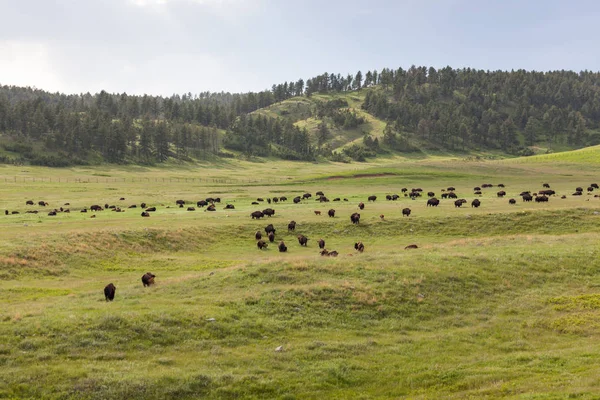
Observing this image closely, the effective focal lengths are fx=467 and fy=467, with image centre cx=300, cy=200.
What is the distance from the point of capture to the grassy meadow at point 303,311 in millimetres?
13633

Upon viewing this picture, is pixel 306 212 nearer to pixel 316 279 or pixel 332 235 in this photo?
pixel 332 235

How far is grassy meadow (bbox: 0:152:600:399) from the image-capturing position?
13.6 metres

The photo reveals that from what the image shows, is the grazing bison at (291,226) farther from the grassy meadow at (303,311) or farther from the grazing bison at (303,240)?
the grazing bison at (303,240)

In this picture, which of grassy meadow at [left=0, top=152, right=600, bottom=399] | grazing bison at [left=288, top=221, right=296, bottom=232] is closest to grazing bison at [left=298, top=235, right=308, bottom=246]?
grassy meadow at [left=0, top=152, right=600, bottom=399]

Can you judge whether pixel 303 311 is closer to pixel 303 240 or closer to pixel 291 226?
pixel 303 240

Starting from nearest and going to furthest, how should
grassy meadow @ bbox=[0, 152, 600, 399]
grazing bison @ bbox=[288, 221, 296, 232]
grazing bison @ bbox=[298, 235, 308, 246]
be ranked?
1. grassy meadow @ bbox=[0, 152, 600, 399]
2. grazing bison @ bbox=[298, 235, 308, 246]
3. grazing bison @ bbox=[288, 221, 296, 232]

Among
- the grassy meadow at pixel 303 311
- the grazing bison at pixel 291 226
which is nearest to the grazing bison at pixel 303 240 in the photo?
the grassy meadow at pixel 303 311

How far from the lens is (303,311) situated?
66.7 ft

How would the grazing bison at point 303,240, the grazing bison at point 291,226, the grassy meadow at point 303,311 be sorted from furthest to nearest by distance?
the grazing bison at point 291,226, the grazing bison at point 303,240, the grassy meadow at point 303,311

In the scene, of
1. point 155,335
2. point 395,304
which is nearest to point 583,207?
point 395,304

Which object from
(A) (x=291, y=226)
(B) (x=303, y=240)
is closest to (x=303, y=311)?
(B) (x=303, y=240)

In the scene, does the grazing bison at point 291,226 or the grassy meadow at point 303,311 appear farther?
the grazing bison at point 291,226

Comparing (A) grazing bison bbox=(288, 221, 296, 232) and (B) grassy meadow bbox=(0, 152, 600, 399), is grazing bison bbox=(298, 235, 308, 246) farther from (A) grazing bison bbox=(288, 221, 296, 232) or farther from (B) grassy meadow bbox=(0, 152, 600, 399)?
(A) grazing bison bbox=(288, 221, 296, 232)

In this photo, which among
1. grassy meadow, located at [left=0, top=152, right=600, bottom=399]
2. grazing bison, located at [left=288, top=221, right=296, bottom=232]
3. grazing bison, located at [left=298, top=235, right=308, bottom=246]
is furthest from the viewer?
grazing bison, located at [left=288, top=221, right=296, bottom=232]
